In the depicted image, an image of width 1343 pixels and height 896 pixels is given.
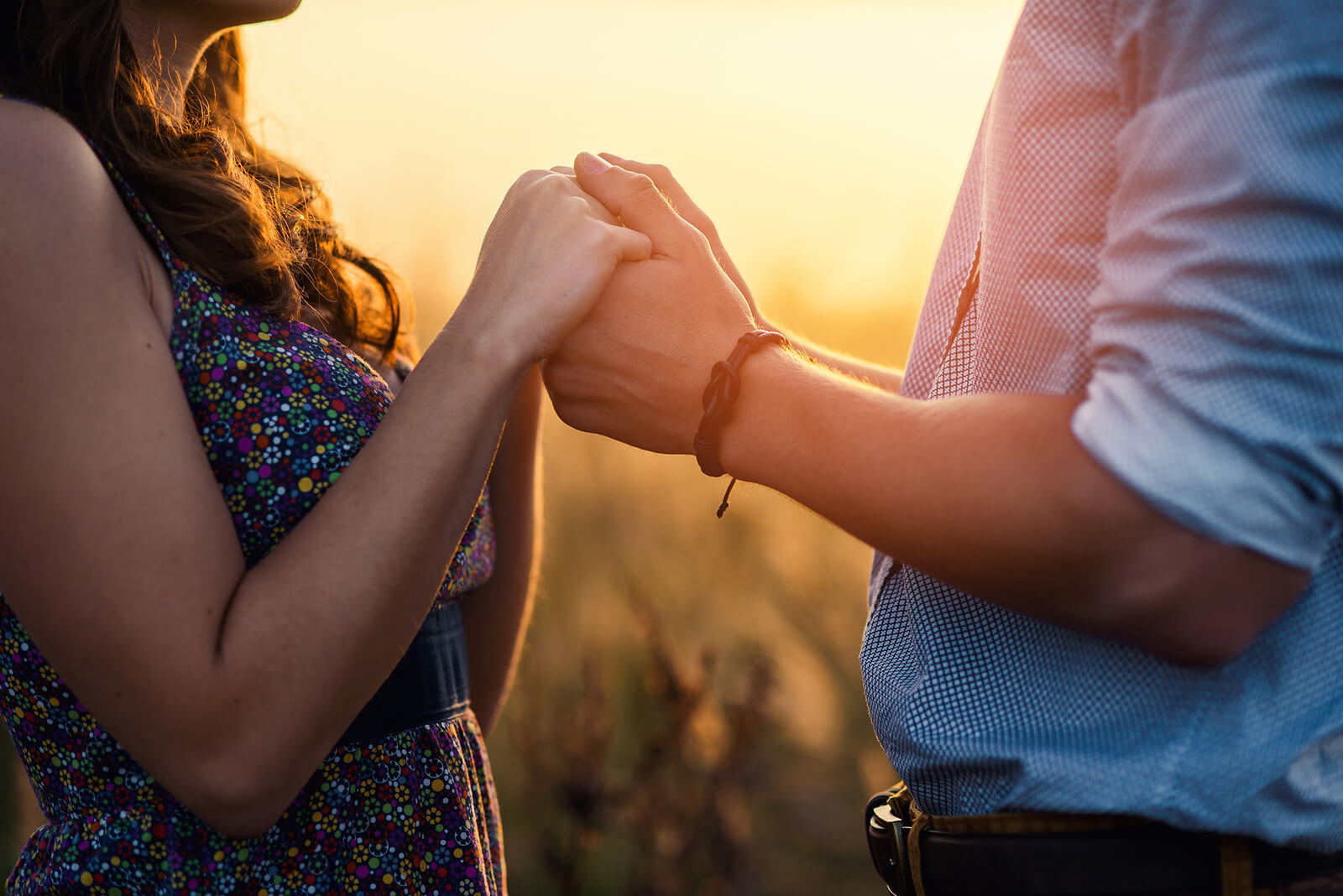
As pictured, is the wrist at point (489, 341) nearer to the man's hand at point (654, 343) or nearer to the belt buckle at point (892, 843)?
the man's hand at point (654, 343)

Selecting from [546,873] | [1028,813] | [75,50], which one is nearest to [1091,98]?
[1028,813]

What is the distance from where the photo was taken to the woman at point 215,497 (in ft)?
2.97

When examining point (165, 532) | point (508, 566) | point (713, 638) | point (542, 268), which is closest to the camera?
point (165, 532)

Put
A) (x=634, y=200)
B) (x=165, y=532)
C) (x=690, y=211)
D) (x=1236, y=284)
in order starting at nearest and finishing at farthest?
1. (x=1236, y=284)
2. (x=165, y=532)
3. (x=634, y=200)
4. (x=690, y=211)

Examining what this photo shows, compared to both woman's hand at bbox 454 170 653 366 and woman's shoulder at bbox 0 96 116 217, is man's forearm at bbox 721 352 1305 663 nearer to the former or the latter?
woman's hand at bbox 454 170 653 366

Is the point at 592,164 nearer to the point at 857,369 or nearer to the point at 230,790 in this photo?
the point at 857,369

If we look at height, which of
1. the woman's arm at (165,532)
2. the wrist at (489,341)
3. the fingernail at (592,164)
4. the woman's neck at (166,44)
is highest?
the woman's neck at (166,44)

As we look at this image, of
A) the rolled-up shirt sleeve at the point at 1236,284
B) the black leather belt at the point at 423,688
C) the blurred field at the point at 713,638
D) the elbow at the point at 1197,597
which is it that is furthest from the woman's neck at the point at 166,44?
the blurred field at the point at 713,638

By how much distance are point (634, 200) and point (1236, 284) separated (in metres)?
0.78

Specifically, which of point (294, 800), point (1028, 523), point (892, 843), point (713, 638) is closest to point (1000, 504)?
point (1028, 523)

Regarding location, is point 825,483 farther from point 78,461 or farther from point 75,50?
point 75,50

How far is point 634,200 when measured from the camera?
129 cm

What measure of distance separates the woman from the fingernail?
0.09 metres

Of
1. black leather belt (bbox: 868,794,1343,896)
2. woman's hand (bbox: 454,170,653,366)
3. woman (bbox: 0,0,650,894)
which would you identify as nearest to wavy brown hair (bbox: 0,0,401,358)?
woman (bbox: 0,0,650,894)
